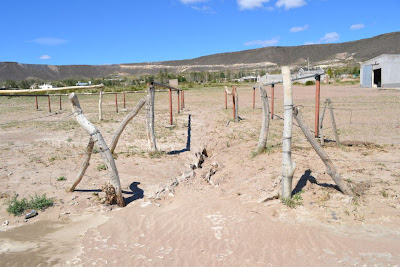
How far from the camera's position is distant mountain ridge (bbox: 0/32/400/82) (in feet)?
352

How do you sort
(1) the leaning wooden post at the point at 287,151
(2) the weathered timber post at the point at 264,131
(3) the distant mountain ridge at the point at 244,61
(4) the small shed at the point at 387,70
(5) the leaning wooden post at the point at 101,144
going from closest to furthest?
(1) the leaning wooden post at the point at 287,151 < (5) the leaning wooden post at the point at 101,144 < (2) the weathered timber post at the point at 264,131 < (4) the small shed at the point at 387,70 < (3) the distant mountain ridge at the point at 244,61

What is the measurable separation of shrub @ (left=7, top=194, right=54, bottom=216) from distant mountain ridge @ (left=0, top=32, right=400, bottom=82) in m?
109

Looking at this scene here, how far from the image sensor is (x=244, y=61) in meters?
142

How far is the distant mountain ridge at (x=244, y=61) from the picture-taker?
107 meters

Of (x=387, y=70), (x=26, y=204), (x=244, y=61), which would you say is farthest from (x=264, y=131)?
(x=244, y=61)

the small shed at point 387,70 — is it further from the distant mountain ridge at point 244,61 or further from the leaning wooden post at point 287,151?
the distant mountain ridge at point 244,61

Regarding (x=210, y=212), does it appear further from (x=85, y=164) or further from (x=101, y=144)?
(x=85, y=164)

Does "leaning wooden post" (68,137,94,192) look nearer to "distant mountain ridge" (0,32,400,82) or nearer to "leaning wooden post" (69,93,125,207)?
"leaning wooden post" (69,93,125,207)

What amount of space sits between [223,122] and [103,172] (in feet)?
25.4

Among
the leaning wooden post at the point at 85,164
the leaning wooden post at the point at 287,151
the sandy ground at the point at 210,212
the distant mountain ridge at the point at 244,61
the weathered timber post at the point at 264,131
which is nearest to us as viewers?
the sandy ground at the point at 210,212

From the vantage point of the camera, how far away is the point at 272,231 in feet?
14.3

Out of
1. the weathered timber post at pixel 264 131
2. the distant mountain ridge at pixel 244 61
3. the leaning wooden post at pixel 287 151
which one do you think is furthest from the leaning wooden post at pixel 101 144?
the distant mountain ridge at pixel 244 61

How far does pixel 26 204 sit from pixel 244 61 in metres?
142

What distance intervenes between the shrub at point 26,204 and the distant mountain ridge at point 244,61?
109 meters
